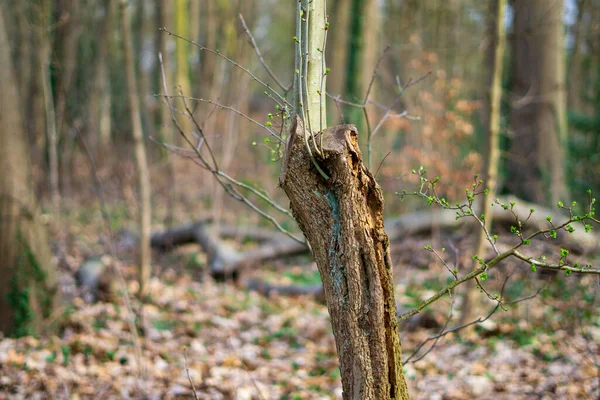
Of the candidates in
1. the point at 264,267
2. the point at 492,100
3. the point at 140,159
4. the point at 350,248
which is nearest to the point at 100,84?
the point at 264,267

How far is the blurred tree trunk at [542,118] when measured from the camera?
736cm

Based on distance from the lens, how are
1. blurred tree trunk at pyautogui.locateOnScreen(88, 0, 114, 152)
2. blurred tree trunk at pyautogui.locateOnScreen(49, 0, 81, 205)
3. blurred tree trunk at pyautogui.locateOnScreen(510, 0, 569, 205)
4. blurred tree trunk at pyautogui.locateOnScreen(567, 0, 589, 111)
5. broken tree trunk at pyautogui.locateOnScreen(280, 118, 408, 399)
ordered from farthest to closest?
blurred tree trunk at pyautogui.locateOnScreen(567, 0, 589, 111)
blurred tree trunk at pyautogui.locateOnScreen(88, 0, 114, 152)
blurred tree trunk at pyautogui.locateOnScreen(49, 0, 81, 205)
blurred tree trunk at pyautogui.locateOnScreen(510, 0, 569, 205)
broken tree trunk at pyautogui.locateOnScreen(280, 118, 408, 399)

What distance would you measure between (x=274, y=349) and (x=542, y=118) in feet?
17.4

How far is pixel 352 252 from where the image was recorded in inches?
80.0

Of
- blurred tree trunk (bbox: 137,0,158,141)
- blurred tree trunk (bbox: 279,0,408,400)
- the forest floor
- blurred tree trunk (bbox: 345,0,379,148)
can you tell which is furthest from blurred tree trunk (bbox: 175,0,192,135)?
blurred tree trunk (bbox: 279,0,408,400)

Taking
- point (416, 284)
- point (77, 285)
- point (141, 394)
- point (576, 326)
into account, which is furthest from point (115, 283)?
point (576, 326)

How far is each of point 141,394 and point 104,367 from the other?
2.17 feet

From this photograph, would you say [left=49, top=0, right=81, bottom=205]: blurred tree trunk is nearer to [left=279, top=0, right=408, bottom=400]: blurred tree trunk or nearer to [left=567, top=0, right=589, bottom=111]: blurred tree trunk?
[left=279, top=0, right=408, bottom=400]: blurred tree trunk

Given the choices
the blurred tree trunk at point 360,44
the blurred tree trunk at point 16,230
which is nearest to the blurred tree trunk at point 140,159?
the blurred tree trunk at point 16,230

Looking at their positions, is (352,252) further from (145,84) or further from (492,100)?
(145,84)

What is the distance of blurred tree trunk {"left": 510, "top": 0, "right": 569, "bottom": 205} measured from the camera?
7.36 m

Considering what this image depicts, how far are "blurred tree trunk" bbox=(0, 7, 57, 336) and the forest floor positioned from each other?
0.22 meters

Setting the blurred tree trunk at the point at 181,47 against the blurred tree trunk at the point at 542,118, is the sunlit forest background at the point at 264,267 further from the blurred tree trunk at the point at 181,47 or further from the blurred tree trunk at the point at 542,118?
the blurred tree trunk at the point at 181,47

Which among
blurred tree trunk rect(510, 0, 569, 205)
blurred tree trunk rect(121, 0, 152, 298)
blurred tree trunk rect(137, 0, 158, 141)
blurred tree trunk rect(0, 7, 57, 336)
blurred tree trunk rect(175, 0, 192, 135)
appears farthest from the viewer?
blurred tree trunk rect(175, 0, 192, 135)
